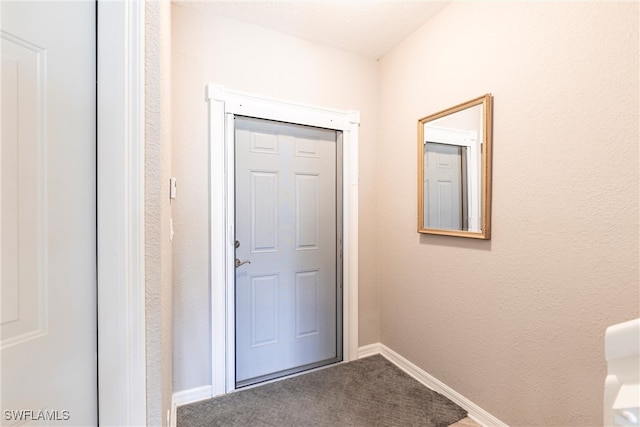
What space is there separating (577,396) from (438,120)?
1.62m

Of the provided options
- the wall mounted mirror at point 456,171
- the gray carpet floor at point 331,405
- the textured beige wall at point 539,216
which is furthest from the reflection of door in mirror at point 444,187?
the gray carpet floor at point 331,405

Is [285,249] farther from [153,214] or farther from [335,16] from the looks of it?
[335,16]

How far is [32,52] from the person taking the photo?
0.65 metres

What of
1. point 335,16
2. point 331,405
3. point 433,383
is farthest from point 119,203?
point 433,383

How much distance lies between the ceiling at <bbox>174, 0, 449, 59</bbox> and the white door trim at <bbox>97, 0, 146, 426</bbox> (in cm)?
132

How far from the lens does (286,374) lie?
2080 mm

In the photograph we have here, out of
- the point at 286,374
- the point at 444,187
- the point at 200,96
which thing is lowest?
the point at 286,374

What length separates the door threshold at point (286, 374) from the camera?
1.94 meters

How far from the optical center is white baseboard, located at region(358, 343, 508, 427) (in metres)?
1.57

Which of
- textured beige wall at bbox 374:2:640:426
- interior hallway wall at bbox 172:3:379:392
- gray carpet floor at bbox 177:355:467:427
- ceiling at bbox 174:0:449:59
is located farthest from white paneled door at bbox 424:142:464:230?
gray carpet floor at bbox 177:355:467:427

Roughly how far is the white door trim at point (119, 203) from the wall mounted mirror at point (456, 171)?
1.66 m

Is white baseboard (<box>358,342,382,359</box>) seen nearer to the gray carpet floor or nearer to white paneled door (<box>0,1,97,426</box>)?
the gray carpet floor

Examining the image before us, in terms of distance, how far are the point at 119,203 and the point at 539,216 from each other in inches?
68.3

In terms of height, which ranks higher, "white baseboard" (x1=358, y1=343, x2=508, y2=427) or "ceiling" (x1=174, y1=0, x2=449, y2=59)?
"ceiling" (x1=174, y1=0, x2=449, y2=59)
